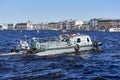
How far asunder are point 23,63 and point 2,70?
7.81 metres

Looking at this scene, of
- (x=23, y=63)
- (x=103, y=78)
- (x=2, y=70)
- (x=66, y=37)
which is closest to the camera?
(x=103, y=78)

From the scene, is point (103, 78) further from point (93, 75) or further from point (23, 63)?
point (23, 63)

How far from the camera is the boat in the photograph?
61.0 metres

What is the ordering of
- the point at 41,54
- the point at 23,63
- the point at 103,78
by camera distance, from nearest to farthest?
1. the point at 103,78
2. the point at 23,63
3. the point at 41,54

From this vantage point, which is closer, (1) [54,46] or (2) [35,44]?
(1) [54,46]

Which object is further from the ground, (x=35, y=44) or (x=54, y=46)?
(x=35, y=44)

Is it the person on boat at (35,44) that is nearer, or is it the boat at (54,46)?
the boat at (54,46)

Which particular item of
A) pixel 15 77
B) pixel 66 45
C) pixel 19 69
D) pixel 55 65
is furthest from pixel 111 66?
pixel 66 45

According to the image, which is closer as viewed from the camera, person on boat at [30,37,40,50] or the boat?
the boat

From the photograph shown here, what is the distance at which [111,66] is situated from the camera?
154 ft

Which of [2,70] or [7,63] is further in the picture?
[7,63]

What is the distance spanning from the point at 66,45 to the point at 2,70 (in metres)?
20.9

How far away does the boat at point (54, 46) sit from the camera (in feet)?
200

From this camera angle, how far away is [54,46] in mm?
61938
